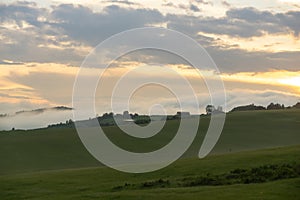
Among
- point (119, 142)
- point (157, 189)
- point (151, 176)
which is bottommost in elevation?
point (157, 189)

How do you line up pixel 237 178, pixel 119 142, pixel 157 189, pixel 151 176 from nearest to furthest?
1. pixel 157 189
2. pixel 237 178
3. pixel 151 176
4. pixel 119 142

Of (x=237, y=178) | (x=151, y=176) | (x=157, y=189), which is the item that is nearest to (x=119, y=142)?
(x=151, y=176)

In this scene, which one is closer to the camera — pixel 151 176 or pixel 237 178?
pixel 237 178

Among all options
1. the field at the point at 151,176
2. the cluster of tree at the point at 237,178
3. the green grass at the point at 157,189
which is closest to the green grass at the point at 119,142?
the field at the point at 151,176

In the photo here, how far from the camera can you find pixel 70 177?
52969 mm

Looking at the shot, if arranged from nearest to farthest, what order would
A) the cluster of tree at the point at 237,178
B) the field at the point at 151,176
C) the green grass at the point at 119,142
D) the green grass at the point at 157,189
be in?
the green grass at the point at 157,189
the field at the point at 151,176
the cluster of tree at the point at 237,178
the green grass at the point at 119,142

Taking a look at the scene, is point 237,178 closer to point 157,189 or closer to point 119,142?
point 157,189

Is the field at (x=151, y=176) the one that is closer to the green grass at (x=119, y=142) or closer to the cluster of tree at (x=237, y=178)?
the cluster of tree at (x=237, y=178)

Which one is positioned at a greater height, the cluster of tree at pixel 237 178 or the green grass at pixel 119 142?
the green grass at pixel 119 142

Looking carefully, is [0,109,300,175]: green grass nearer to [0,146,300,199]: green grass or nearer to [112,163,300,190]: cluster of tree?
[0,146,300,199]: green grass

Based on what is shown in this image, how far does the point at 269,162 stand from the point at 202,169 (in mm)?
5679

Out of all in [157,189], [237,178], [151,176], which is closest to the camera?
[157,189]

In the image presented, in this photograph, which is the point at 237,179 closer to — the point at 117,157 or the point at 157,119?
the point at 117,157

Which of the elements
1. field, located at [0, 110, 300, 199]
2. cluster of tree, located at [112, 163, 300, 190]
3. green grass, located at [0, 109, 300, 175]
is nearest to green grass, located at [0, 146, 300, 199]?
field, located at [0, 110, 300, 199]
